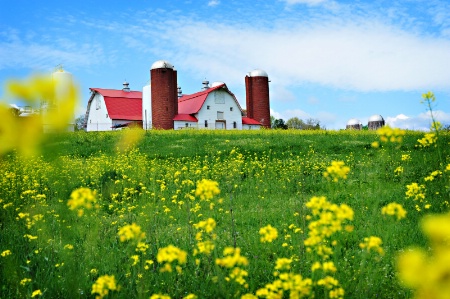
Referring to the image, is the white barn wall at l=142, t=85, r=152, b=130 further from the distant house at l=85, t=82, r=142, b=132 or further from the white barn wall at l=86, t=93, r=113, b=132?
the white barn wall at l=86, t=93, r=113, b=132

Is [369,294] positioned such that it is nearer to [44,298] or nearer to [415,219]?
[44,298]

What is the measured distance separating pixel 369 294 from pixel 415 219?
10.4 feet

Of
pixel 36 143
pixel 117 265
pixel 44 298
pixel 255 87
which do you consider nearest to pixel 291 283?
pixel 36 143

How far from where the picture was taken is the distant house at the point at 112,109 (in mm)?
39719

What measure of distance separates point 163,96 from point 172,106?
1.21m

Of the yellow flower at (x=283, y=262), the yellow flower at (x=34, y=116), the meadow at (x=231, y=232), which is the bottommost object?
the meadow at (x=231, y=232)

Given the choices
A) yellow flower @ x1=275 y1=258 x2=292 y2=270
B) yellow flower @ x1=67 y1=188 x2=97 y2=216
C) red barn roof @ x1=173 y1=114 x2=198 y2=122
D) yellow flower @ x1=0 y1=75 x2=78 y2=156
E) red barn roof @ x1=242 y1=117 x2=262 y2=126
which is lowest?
yellow flower @ x1=275 y1=258 x2=292 y2=270

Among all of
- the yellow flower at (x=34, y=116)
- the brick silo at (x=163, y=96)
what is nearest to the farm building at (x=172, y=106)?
the brick silo at (x=163, y=96)

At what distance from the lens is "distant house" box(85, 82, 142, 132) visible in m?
39.7

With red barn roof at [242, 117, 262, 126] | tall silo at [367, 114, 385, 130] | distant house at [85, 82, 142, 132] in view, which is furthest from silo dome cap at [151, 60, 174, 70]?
tall silo at [367, 114, 385, 130]

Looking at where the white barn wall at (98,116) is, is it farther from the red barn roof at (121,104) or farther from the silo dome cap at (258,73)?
the silo dome cap at (258,73)

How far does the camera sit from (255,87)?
4244 centimetres

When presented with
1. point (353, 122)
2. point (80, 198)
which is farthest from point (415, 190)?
point (353, 122)

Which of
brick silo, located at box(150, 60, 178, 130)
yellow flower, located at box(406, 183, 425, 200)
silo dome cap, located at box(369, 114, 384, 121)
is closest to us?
yellow flower, located at box(406, 183, 425, 200)
